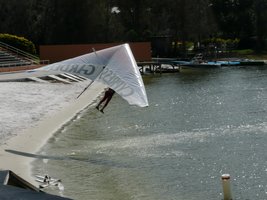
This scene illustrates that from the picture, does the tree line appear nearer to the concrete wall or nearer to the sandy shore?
the concrete wall

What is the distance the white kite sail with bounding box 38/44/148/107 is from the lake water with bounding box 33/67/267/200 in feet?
7.37

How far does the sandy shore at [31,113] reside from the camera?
1836cm

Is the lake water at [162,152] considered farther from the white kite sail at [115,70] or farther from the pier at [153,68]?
the pier at [153,68]

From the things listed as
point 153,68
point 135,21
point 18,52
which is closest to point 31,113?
point 18,52

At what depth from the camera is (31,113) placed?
92.8 ft

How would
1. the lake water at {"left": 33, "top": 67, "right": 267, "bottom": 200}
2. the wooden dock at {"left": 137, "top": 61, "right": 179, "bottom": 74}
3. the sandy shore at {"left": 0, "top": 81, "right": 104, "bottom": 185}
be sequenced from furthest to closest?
the wooden dock at {"left": 137, "top": 61, "right": 179, "bottom": 74}, the sandy shore at {"left": 0, "top": 81, "right": 104, "bottom": 185}, the lake water at {"left": 33, "top": 67, "right": 267, "bottom": 200}

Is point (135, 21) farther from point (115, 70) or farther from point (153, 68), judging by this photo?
point (115, 70)

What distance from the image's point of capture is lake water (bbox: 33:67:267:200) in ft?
49.2

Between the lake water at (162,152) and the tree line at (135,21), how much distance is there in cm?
4437

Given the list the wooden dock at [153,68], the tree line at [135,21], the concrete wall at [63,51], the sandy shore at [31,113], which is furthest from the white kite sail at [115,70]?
the tree line at [135,21]

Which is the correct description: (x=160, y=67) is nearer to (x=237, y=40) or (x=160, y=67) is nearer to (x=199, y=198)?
(x=237, y=40)

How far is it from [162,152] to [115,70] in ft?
10.7

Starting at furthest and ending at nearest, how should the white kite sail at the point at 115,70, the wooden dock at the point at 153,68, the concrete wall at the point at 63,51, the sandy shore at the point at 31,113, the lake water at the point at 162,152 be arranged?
1. the concrete wall at the point at 63,51
2. the wooden dock at the point at 153,68
3. the sandy shore at the point at 31,113
4. the white kite sail at the point at 115,70
5. the lake water at the point at 162,152

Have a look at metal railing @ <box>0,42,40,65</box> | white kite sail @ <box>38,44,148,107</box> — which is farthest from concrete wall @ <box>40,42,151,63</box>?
white kite sail @ <box>38,44,148,107</box>
